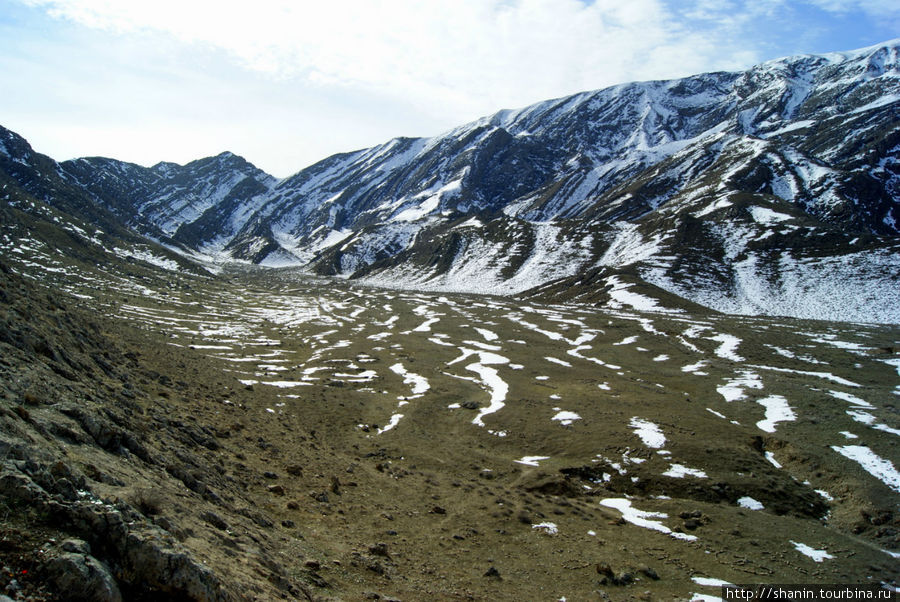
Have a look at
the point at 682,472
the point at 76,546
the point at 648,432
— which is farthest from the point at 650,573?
the point at 76,546

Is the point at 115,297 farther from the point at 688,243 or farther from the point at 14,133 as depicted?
the point at 14,133

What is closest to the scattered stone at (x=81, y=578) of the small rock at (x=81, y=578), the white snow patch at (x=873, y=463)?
the small rock at (x=81, y=578)

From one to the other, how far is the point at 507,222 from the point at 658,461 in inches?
6686

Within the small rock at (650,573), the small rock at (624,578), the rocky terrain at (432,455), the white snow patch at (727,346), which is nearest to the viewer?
the rocky terrain at (432,455)

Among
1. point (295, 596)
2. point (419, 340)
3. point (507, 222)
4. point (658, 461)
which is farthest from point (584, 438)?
point (507, 222)

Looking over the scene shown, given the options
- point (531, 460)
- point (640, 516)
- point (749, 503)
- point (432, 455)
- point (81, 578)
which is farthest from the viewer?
point (531, 460)

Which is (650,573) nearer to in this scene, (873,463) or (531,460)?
(531,460)

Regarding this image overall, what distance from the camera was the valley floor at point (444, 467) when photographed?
10.4 metres

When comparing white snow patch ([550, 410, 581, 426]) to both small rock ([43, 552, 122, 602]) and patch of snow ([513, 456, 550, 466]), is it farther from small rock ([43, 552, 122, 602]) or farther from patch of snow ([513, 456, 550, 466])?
small rock ([43, 552, 122, 602])

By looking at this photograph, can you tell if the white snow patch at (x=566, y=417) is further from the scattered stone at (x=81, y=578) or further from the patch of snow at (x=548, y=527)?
the scattered stone at (x=81, y=578)

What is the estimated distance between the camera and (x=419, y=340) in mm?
67062

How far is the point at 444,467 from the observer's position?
994 inches

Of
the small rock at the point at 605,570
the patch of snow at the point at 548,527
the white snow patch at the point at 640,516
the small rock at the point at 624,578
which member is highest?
the small rock at the point at 605,570

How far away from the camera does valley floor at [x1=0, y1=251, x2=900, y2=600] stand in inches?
411
